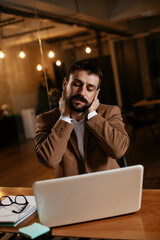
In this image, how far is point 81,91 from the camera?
2061 millimetres

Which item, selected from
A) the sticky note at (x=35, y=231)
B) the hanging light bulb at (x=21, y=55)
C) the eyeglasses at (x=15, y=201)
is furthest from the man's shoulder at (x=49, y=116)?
the hanging light bulb at (x=21, y=55)

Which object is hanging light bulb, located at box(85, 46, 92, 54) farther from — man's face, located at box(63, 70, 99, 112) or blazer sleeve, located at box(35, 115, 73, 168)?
blazer sleeve, located at box(35, 115, 73, 168)

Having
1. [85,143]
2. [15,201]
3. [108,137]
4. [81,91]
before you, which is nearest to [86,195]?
[15,201]

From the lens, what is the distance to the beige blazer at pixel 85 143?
75.4 inches

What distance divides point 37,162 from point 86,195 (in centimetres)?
286

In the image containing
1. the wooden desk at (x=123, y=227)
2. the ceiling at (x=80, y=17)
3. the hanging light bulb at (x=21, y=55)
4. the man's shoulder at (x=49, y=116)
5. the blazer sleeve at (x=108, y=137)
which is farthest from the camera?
the hanging light bulb at (x=21, y=55)

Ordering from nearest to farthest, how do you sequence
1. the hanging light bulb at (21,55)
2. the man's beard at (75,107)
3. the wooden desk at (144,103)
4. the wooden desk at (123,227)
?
the wooden desk at (123,227)
the man's beard at (75,107)
the wooden desk at (144,103)
the hanging light bulb at (21,55)

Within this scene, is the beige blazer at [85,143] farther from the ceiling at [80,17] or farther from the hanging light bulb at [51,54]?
the ceiling at [80,17]

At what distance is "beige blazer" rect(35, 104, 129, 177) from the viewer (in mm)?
1916

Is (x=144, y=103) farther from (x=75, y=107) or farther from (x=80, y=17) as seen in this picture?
(x=75, y=107)

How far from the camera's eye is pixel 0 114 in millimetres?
4383

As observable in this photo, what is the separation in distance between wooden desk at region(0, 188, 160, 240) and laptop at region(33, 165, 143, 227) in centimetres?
3

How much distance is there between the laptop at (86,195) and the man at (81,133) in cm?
52

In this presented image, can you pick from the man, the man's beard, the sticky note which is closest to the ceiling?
the man
